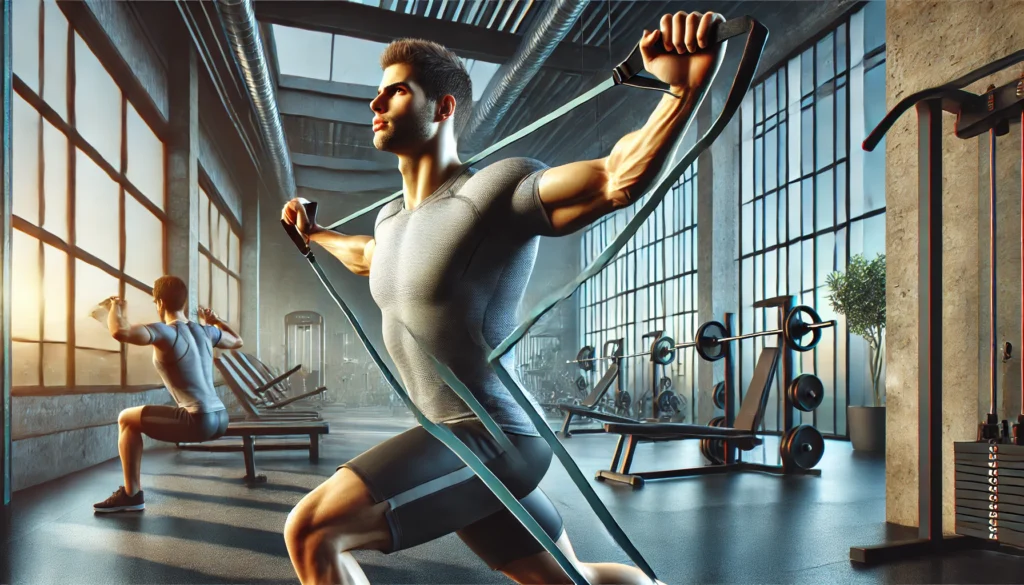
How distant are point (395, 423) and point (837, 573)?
681 cm

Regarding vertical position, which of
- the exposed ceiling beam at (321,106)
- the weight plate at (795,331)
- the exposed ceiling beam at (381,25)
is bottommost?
the weight plate at (795,331)

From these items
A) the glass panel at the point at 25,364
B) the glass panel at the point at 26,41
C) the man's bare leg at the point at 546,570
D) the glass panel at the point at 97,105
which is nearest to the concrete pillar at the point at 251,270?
the glass panel at the point at 97,105

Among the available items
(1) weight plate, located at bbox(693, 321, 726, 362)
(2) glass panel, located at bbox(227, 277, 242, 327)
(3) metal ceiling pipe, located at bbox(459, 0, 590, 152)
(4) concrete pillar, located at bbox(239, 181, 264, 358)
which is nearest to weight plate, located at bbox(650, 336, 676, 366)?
(1) weight plate, located at bbox(693, 321, 726, 362)

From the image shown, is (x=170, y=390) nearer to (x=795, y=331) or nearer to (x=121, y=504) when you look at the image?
(x=121, y=504)

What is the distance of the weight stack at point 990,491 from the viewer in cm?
210

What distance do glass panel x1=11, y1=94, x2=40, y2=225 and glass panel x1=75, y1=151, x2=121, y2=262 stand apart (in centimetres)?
67

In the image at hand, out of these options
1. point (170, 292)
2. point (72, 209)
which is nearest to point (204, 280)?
point (72, 209)

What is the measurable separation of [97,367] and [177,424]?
2297mm

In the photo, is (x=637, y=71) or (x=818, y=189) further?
(x=818, y=189)

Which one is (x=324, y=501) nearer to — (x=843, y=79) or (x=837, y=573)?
(x=837, y=573)

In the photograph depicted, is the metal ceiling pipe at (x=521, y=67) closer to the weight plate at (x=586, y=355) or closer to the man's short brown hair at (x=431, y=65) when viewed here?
the weight plate at (x=586, y=355)

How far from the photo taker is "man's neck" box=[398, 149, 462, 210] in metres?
1.08

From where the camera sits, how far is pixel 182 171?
270 inches

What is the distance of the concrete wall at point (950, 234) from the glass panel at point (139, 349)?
17.2 ft
